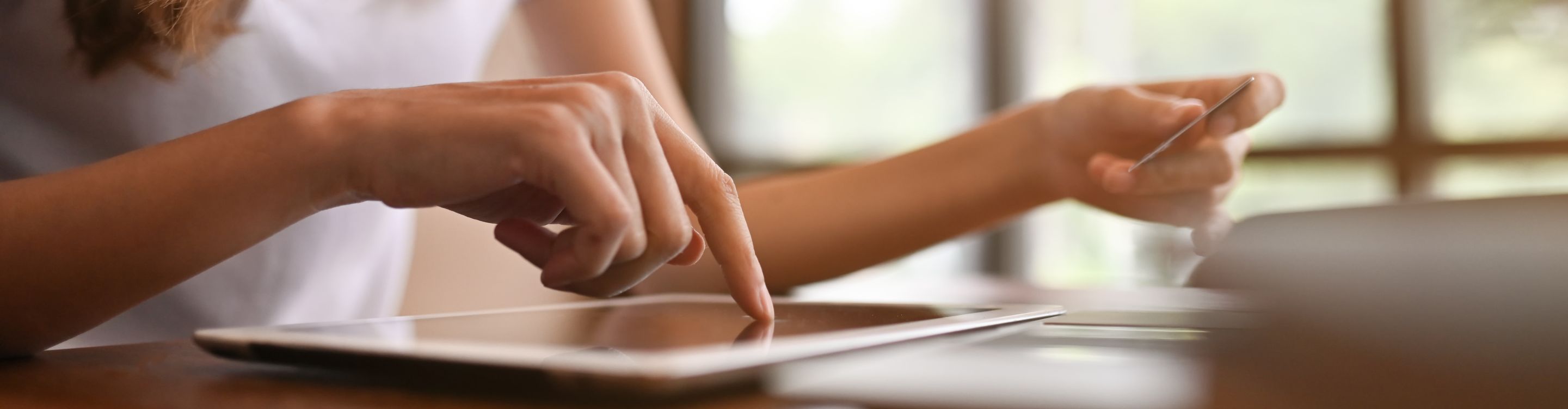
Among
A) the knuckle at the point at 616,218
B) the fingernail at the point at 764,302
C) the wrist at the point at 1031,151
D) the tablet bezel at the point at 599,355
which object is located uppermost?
the wrist at the point at 1031,151

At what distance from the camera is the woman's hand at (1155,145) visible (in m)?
0.64

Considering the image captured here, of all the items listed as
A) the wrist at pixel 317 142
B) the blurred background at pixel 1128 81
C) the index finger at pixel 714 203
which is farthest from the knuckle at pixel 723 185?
the blurred background at pixel 1128 81

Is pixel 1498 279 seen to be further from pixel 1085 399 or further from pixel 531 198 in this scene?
pixel 531 198

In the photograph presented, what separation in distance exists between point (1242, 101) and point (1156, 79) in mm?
2412

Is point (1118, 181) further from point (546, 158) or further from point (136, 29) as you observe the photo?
point (136, 29)

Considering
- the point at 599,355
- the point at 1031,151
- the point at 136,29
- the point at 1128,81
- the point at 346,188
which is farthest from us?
the point at 1128,81

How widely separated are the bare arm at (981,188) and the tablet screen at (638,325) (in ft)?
0.95

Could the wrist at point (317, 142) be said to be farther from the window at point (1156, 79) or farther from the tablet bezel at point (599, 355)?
the window at point (1156, 79)

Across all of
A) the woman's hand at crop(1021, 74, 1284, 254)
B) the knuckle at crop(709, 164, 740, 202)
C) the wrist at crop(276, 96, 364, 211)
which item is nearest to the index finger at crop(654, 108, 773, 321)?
the knuckle at crop(709, 164, 740, 202)

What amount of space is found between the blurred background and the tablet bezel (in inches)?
68.5

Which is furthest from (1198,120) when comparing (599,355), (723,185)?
(599,355)

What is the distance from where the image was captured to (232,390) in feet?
0.90

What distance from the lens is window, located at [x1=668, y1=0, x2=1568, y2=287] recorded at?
253 cm

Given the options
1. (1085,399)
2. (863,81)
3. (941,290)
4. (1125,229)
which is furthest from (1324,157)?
(1085,399)
